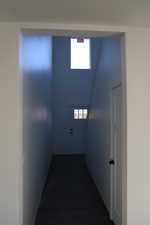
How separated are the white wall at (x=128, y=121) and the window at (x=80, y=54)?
7.13 metres

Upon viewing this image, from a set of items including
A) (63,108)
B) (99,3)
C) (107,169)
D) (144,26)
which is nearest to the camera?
(99,3)

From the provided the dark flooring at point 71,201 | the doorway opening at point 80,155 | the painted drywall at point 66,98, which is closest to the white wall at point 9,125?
the doorway opening at point 80,155

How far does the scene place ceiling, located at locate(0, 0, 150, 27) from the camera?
1.81 m

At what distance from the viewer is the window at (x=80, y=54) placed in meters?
9.40

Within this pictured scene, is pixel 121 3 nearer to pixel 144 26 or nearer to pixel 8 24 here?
pixel 144 26

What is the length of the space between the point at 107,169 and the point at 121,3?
8.94 ft

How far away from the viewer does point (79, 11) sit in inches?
76.8

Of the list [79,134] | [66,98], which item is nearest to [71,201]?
[79,134]

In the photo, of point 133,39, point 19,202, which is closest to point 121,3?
point 133,39

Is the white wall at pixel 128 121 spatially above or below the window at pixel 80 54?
below

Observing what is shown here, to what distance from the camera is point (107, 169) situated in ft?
12.6

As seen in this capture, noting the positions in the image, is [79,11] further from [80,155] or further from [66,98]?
[80,155]

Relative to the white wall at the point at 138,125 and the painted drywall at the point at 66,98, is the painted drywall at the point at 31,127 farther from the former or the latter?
the painted drywall at the point at 66,98

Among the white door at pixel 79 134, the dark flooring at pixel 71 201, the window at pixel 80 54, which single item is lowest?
the dark flooring at pixel 71 201
